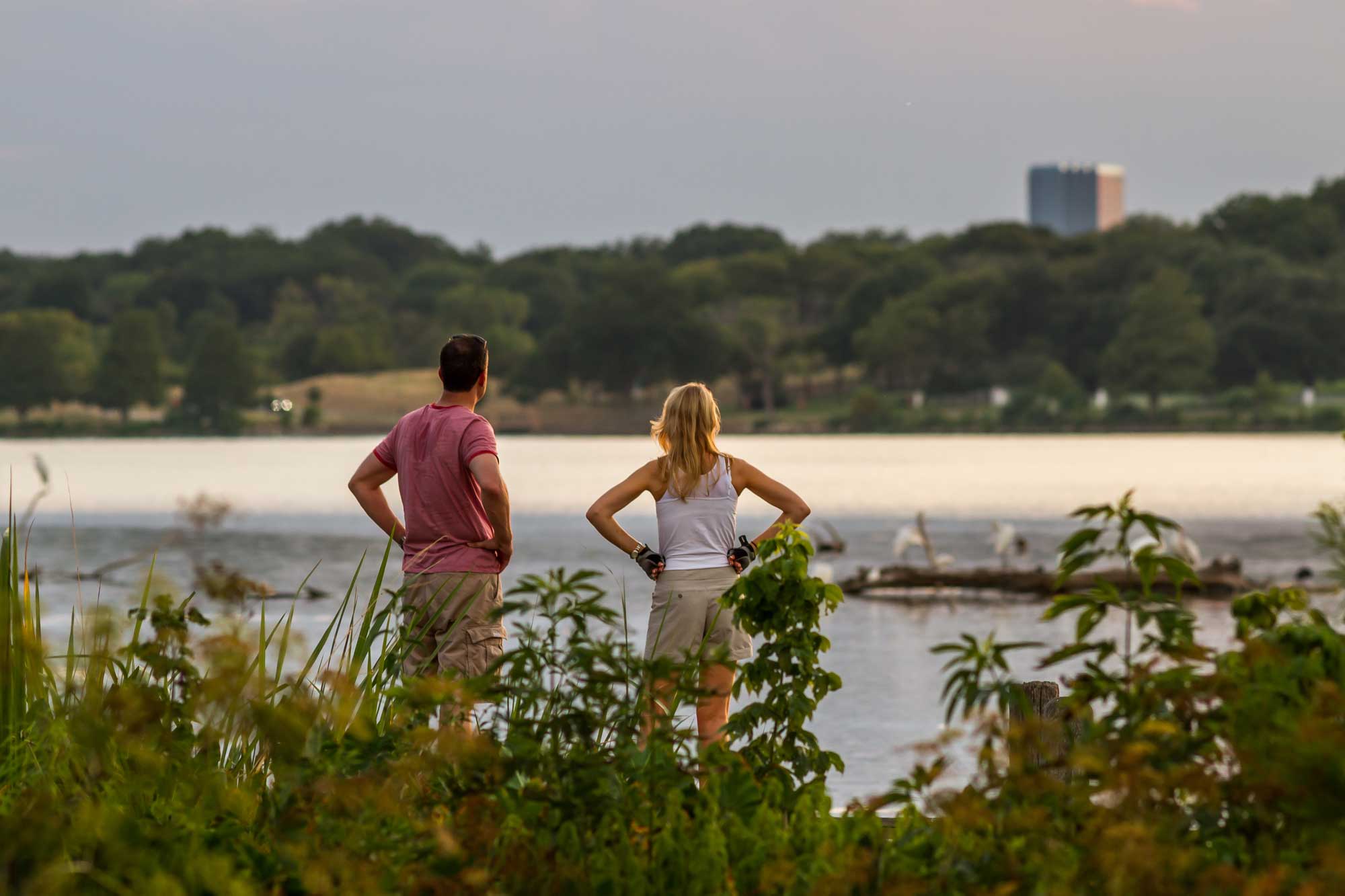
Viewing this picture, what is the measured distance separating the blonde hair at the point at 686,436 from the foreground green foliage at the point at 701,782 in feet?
5.97

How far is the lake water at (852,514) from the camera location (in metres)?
13.0

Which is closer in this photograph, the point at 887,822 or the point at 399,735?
the point at 399,735

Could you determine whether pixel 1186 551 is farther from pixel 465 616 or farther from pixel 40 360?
pixel 40 360

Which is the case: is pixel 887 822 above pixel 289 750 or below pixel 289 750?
below

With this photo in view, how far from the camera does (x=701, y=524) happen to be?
557 cm

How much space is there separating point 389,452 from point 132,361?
4680 inches

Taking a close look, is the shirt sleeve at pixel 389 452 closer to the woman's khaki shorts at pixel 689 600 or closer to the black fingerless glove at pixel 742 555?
the woman's khaki shorts at pixel 689 600

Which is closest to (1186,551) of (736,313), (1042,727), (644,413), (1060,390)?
(1042,727)

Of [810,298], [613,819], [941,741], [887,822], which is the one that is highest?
[810,298]

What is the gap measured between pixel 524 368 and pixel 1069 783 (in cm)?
11687

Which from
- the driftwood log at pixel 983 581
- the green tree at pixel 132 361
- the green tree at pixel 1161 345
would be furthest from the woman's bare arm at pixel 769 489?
the green tree at pixel 132 361

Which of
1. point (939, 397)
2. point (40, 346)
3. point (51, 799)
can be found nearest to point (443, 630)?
point (51, 799)

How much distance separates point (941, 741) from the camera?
2.74 metres

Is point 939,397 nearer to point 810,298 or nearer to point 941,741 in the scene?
point 810,298
